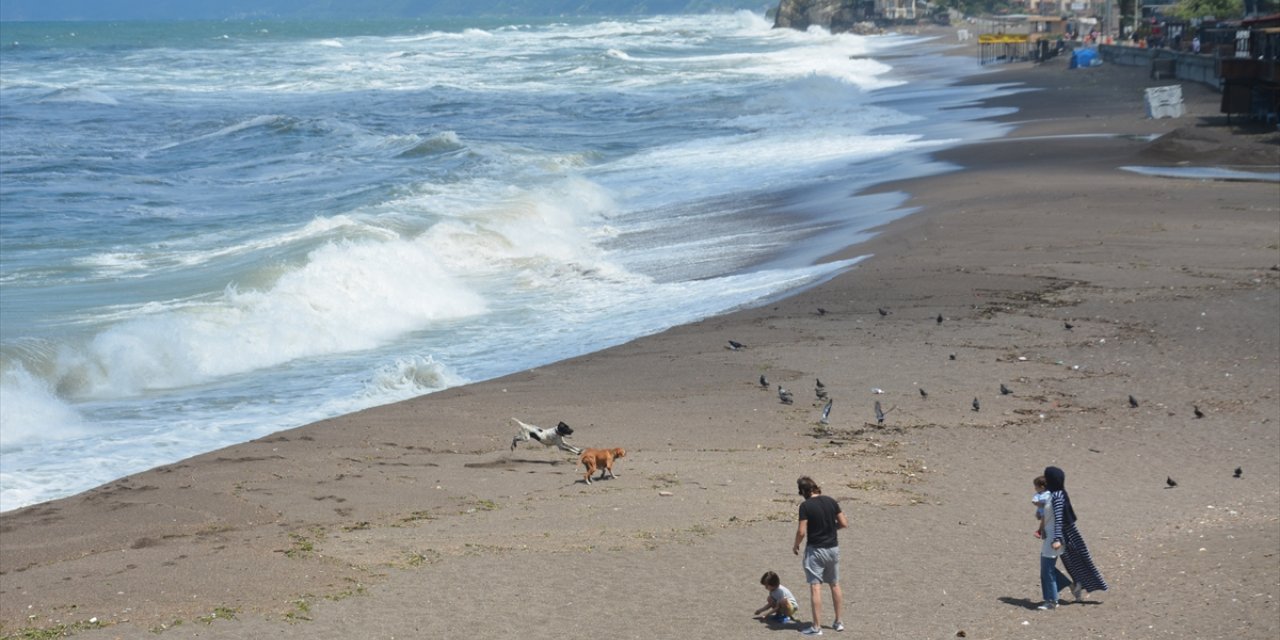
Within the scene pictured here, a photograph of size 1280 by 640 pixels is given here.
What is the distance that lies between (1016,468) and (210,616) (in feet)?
21.8

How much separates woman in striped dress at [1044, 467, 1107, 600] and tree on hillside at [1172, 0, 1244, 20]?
6283cm

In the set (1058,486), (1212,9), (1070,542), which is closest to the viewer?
(1058,486)

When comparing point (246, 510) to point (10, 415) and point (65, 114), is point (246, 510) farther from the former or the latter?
point (65, 114)

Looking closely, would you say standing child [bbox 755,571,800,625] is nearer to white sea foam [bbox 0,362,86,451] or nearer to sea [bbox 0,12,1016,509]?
sea [bbox 0,12,1016,509]

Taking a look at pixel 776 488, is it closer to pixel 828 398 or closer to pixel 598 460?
pixel 598 460

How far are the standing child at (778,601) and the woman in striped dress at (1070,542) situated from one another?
5.58 ft

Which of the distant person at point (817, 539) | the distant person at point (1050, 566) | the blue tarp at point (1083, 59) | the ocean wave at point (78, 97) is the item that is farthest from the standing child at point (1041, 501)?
the ocean wave at point (78, 97)

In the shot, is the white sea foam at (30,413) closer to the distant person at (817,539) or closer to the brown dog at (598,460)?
the brown dog at (598,460)

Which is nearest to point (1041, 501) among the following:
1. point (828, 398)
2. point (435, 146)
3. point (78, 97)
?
point (828, 398)

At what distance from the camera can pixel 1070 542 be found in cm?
891

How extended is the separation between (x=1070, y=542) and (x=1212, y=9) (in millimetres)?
67527

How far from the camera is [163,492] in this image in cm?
1195

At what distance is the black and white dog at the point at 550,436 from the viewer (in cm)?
1217

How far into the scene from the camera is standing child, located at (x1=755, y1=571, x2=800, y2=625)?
866cm
